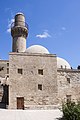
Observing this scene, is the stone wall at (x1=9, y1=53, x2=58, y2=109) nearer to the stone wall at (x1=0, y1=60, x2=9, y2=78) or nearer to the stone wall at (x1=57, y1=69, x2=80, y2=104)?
the stone wall at (x1=57, y1=69, x2=80, y2=104)

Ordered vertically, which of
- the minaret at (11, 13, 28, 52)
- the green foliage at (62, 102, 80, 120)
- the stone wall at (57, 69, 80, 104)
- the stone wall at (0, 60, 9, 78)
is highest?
the minaret at (11, 13, 28, 52)

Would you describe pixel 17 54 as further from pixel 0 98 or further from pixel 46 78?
pixel 0 98

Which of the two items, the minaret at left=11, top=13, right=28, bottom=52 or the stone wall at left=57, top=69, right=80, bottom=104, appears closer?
the stone wall at left=57, top=69, right=80, bottom=104

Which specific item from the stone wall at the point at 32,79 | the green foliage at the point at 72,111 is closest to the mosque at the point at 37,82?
the stone wall at the point at 32,79

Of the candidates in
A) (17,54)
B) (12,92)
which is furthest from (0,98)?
(17,54)

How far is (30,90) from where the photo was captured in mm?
24344

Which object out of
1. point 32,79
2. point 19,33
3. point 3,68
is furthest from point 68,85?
point 3,68

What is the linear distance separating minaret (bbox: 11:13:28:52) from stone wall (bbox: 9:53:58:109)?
357 inches

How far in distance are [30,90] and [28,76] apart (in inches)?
68.9

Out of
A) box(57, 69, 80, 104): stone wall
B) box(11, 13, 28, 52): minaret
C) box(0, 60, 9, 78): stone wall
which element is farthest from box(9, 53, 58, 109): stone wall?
box(0, 60, 9, 78): stone wall

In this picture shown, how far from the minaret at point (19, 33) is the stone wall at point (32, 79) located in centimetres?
906

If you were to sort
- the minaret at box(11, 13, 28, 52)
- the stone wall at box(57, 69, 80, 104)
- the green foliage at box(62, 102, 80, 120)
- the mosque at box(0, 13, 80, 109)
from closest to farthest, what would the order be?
the green foliage at box(62, 102, 80, 120)
the mosque at box(0, 13, 80, 109)
the stone wall at box(57, 69, 80, 104)
the minaret at box(11, 13, 28, 52)

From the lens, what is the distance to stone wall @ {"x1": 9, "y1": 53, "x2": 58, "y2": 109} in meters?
24.1

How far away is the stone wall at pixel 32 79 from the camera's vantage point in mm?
24141
